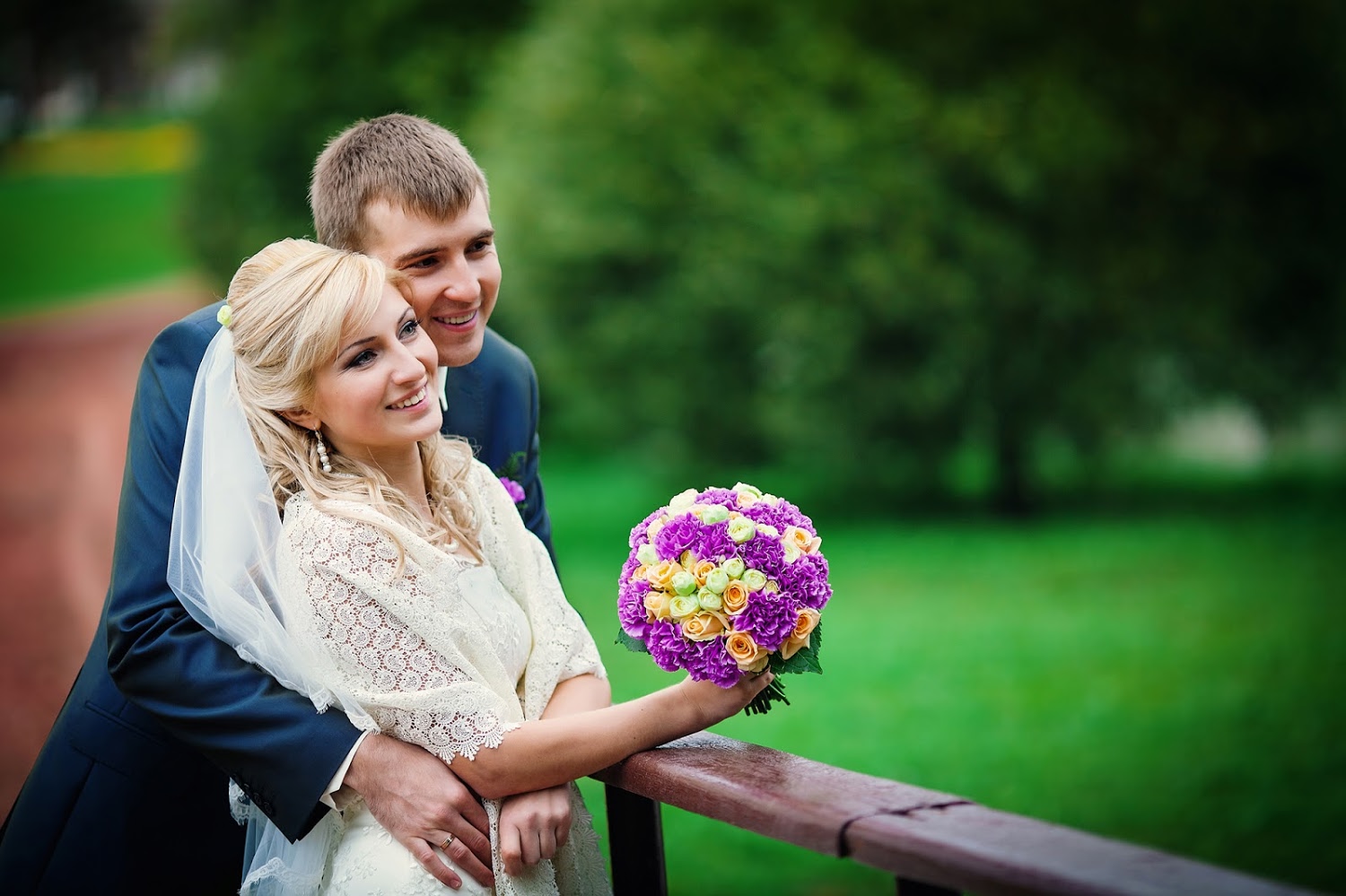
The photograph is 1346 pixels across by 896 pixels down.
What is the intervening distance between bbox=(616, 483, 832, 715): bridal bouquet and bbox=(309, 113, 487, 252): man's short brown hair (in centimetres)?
93

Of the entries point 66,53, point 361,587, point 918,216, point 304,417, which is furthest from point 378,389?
point 66,53

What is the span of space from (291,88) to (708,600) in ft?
48.0

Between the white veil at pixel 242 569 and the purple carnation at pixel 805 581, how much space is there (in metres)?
0.77

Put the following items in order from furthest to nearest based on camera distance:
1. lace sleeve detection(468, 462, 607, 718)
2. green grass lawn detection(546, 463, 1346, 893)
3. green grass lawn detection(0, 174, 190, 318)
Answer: green grass lawn detection(0, 174, 190, 318) → green grass lawn detection(546, 463, 1346, 893) → lace sleeve detection(468, 462, 607, 718)

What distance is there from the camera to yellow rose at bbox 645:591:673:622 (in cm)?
230

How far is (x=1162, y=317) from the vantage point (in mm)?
12039

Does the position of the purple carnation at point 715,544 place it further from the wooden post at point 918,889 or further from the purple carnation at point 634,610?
the wooden post at point 918,889

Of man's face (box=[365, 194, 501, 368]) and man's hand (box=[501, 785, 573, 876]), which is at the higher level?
man's face (box=[365, 194, 501, 368])

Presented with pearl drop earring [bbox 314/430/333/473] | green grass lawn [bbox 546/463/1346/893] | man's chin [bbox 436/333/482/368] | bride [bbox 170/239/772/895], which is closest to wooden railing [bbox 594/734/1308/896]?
bride [bbox 170/239/772/895]

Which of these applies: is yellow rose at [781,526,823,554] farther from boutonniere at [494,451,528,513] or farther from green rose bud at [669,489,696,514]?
boutonniere at [494,451,528,513]

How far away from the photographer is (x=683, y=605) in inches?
89.1

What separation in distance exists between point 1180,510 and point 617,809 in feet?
38.6

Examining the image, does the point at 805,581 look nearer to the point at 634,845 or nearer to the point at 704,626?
the point at 704,626

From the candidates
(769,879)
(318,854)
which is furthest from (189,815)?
(769,879)
